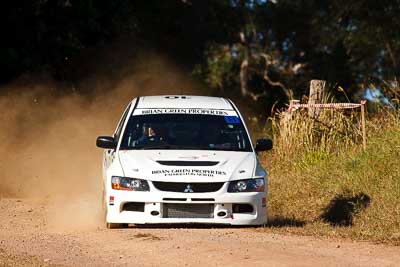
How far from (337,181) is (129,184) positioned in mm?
4899

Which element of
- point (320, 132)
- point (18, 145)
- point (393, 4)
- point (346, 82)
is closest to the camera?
point (320, 132)

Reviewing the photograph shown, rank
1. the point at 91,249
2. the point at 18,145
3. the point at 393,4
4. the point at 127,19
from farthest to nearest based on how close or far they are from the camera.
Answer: the point at 393,4
the point at 127,19
the point at 18,145
the point at 91,249

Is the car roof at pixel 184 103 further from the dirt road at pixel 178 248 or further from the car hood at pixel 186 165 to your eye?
the dirt road at pixel 178 248

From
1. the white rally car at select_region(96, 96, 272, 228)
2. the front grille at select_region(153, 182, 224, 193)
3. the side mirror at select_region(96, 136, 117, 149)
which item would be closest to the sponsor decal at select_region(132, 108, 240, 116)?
the white rally car at select_region(96, 96, 272, 228)

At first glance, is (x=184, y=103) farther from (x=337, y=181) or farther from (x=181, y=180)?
(x=337, y=181)

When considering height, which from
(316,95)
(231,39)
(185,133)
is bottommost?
(185,133)

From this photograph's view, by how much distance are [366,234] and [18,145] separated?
11.4m

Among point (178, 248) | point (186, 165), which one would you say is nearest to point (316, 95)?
point (186, 165)

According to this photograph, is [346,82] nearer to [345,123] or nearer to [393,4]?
[393,4]

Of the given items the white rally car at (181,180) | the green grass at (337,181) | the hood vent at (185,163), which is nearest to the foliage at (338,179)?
the green grass at (337,181)

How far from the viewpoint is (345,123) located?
1944 cm

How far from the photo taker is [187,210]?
40.7 feet

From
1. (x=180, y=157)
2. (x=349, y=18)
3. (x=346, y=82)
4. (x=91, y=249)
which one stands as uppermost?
(x=349, y=18)

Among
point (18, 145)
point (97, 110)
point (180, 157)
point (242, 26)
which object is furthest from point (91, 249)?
point (242, 26)
